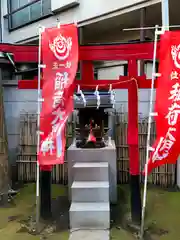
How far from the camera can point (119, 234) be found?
4.94 metres

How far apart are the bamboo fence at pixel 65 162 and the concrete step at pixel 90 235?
2864mm

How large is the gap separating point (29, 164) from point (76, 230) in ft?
11.0

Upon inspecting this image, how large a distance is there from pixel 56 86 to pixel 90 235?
2645mm

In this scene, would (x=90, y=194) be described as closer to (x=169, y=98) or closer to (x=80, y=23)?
(x=169, y=98)

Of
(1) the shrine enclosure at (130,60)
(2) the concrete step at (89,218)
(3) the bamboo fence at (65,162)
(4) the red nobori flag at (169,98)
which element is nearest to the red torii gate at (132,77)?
(1) the shrine enclosure at (130,60)

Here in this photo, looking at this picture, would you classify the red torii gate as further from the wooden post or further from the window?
the window

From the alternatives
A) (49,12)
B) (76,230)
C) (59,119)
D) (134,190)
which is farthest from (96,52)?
(49,12)

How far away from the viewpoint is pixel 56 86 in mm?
4570

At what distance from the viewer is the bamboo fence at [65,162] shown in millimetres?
7543

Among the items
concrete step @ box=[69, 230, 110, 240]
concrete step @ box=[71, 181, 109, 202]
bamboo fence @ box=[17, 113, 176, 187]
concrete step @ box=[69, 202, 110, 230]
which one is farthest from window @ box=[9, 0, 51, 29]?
concrete step @ box=[69, 230, 110, 240]

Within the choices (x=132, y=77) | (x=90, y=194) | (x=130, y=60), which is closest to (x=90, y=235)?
(x=90, y=194)

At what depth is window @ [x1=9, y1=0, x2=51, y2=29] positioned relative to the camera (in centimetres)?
1131

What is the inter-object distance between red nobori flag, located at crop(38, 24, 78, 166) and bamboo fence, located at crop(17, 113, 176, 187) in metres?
3.08

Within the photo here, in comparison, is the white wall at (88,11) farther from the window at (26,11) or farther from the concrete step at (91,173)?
the concrete step at (91,173)
